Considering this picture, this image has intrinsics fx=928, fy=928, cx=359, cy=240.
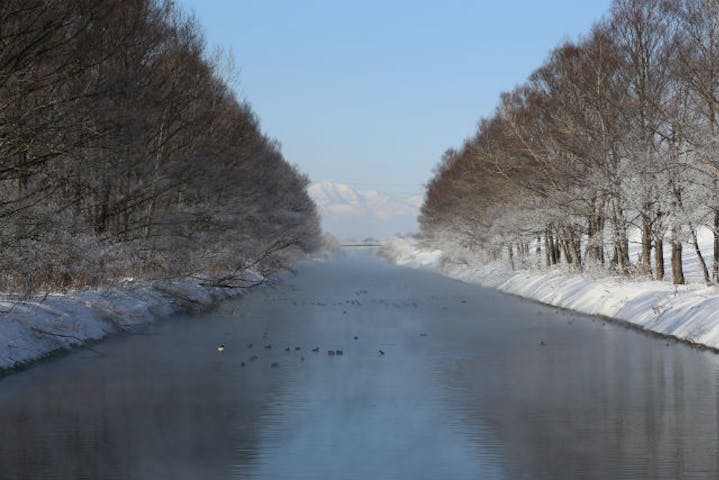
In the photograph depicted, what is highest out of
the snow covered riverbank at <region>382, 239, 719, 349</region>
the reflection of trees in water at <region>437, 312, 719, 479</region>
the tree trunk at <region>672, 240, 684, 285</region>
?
the tree trunk at <region>672, 240, 684, 285</region>

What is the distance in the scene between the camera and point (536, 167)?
45.9 m

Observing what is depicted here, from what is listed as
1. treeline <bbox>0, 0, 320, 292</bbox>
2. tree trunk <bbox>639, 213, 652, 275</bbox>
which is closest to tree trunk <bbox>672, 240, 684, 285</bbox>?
tree trunk <bbox>639, 213, 652, 275</bbox>

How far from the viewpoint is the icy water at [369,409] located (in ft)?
33.2

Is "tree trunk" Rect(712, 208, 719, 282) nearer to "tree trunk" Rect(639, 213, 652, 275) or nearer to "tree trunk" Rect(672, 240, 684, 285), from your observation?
"tree trunk" Rect(672, 240, 684, 285)

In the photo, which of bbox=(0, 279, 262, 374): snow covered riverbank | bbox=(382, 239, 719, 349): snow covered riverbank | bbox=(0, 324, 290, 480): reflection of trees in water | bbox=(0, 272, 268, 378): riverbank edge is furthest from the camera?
bbox=(382, 239, 719, 349): snow covered riverbank

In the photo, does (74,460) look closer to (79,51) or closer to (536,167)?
(79,51)

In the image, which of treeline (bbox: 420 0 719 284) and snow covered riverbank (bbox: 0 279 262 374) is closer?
snow covered riverbank (bbox: 0 279 262 374)

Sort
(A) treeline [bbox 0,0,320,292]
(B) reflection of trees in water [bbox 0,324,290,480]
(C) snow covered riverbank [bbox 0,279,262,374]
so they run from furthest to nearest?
(A) treeline [bbox 0,0,320,292] < (C) snow covered riverbank [bbox 0,279,262,374] < (B) reflection of trees in water [bbox 0,324,290,480]

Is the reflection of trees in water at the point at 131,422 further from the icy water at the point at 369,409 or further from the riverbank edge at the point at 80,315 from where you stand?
the riverbank edge at the point at 80,315

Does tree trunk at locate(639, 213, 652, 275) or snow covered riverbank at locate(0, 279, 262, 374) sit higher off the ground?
tree trunk at locate(639, 213, 652, 275)

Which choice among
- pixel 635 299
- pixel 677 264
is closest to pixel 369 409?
pixel 635 299

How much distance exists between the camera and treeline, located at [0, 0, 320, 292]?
20375 mm

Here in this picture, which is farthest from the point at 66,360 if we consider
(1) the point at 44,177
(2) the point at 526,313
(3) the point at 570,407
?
(2) the point at 526,313

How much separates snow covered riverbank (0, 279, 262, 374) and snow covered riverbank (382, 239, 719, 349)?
1430 cm
